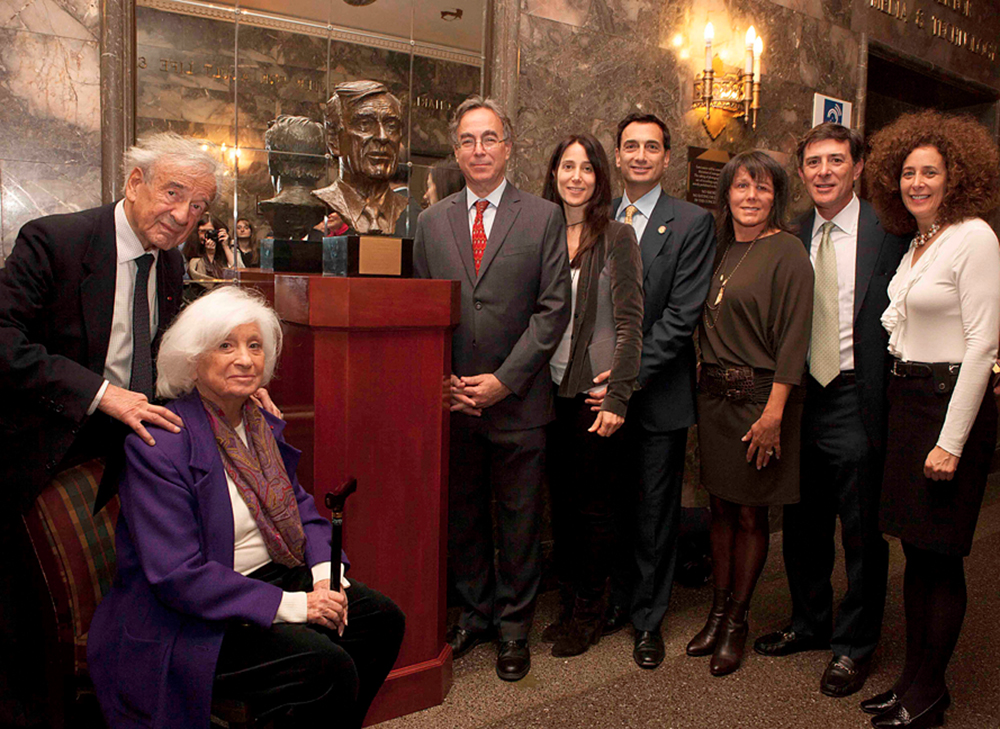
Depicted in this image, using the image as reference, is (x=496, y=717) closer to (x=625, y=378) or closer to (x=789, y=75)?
(x=625, y=378)

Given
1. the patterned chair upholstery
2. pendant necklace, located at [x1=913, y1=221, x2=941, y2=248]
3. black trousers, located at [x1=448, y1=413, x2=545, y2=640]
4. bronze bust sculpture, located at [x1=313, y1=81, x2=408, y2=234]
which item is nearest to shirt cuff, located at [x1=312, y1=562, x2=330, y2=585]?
the patterned chair upholstery

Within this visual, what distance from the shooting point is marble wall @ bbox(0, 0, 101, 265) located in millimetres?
2525

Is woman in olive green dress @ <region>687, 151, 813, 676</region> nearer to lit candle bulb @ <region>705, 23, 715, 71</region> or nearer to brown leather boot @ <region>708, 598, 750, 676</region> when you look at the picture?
brown leather boot @ <region>708, 598, 750, 676</region>

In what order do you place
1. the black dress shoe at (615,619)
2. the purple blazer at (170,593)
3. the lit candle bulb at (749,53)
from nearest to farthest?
the purple blazer at (170,593)
the black dress shoe at (615,619)
the lit candle bulb at (749,53)

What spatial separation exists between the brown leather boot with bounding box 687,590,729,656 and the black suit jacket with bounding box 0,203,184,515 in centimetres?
207

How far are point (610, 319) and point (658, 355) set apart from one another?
22 centimetres

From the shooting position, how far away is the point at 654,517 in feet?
9.32

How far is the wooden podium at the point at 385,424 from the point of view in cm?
218

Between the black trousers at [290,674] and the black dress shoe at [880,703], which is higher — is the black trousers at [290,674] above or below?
above

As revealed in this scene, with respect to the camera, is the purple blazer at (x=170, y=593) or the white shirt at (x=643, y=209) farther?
the white shirt at (x=643, y=209)

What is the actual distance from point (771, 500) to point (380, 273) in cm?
153

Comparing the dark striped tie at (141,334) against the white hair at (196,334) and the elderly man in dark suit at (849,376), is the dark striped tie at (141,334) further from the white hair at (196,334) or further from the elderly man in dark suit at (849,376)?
the elderly man in dark suit at (849,376)

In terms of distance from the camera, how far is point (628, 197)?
290 centimetres

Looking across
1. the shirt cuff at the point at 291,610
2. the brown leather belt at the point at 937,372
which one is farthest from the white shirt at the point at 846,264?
the shirt cuff at the point at 291,610
